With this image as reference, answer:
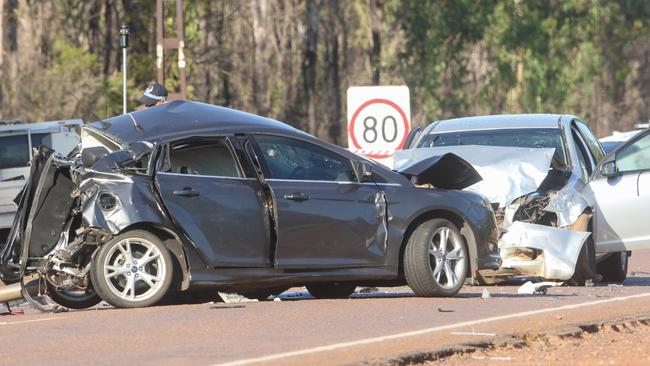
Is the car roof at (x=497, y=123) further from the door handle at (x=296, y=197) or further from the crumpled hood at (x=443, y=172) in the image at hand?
the door handle at (x=296, y=197)

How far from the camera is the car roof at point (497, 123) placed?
16.7m

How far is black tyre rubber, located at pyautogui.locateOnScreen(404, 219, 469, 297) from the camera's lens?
41.0 feet

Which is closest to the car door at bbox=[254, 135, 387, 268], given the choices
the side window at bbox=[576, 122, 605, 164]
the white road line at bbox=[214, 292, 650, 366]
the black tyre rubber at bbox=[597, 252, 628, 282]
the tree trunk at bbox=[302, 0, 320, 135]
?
the white road line at bbox=[214, 292, 650, 366]

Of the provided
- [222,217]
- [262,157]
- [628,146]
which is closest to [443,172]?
[262,157]

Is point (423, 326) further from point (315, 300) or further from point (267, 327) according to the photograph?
point (315, 300)

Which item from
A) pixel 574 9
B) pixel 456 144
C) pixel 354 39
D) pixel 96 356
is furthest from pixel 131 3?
pixel 96 356

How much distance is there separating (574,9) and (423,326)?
4771 cm

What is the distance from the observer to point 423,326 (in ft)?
35.0

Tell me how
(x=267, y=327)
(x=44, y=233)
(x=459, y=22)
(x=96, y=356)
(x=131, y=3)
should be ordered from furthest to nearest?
(x=459, y=22), (x=131, y=3), (x=44, y=233), (x=267, y=327), (x=96, y=356)

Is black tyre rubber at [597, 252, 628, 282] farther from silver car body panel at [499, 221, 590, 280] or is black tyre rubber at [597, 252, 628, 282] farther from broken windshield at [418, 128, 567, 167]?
silver car body panel at [499, 221, 590, 280]

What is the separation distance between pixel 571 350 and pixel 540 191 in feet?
18.4

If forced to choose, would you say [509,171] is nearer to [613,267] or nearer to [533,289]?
[533,289]

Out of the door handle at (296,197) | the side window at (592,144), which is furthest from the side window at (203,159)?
the side window at (592,144)

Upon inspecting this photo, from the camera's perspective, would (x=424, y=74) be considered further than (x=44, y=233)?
Yes
